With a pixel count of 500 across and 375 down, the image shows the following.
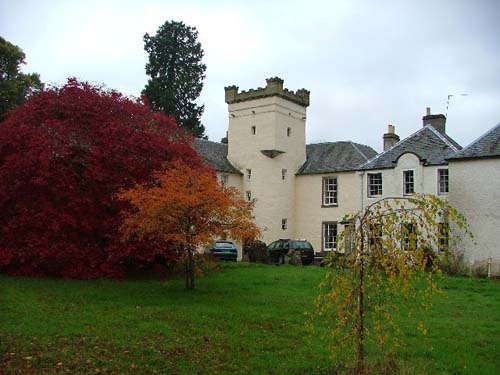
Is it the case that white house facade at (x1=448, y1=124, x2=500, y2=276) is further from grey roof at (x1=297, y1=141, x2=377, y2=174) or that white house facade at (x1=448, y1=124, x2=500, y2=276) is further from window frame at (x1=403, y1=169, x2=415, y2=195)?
grey roof at (x1=297, y1=141, x2=377, y2=174)

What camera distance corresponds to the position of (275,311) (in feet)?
51.2

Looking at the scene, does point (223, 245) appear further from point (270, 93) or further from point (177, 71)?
point (177, 71)

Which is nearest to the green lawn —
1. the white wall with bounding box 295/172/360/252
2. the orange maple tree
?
the orange maple tree

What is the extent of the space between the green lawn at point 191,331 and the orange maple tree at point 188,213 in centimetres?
194

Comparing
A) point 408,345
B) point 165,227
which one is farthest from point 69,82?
point 408,345

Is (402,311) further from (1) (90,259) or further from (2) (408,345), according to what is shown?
(1) (90,259)

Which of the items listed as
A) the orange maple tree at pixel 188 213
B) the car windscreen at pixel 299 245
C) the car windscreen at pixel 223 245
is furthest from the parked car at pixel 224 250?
the orange maple tree at pixel 188 213

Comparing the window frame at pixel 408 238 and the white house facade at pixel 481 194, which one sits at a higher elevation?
the white house facade at pixel 481 194

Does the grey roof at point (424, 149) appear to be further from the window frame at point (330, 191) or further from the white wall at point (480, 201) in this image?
the window frame at point (330, 191)

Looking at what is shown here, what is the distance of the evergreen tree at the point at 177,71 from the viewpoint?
5289cm

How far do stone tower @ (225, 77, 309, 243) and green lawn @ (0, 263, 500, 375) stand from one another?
64.4 feet

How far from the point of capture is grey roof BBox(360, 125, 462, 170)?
31.5m

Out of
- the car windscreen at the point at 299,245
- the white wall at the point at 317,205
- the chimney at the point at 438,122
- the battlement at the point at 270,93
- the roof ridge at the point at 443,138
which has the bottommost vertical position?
the car windscreen at the point at 299,245

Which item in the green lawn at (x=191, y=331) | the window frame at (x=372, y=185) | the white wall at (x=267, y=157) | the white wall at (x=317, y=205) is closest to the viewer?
the green lawn at (x=191, y=331)
